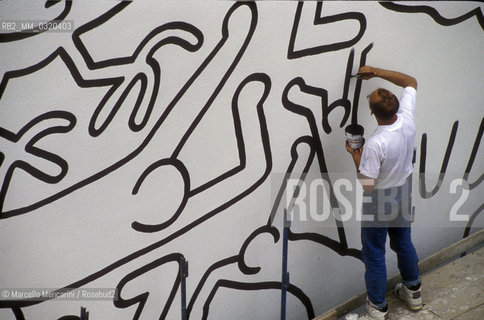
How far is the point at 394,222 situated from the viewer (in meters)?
3.75

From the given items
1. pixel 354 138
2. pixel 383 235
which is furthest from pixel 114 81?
pixel 383 235

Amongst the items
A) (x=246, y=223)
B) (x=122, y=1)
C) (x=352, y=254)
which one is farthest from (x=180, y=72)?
(x=352, y=254)

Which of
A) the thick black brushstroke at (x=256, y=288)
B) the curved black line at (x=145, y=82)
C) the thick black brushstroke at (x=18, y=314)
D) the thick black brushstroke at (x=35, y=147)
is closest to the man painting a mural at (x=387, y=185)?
the thick black brushstroke at (x=256, y=288)

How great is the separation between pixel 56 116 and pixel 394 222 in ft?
7.68

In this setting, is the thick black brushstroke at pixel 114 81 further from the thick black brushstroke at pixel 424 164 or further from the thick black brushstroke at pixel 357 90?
the thick black brushstroke at pixel 424 164

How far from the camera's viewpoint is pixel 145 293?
3.66m

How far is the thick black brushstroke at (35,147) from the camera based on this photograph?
3.00 m

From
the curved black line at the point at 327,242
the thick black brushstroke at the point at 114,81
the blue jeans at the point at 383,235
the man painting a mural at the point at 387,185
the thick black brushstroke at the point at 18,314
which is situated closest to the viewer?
A: the thick black brushstroke at the point at 114,81

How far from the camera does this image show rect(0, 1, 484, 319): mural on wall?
3.04 metres

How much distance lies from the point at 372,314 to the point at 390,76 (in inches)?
67.6

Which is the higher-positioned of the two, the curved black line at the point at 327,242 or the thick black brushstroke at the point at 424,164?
the thick black brushstroke at the point at 424,164

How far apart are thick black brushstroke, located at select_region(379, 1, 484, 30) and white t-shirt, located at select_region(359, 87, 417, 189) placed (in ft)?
2.28

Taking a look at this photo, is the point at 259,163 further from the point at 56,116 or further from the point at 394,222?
the point at 56,116

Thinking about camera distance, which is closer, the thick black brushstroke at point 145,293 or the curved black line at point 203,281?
the thick black brushstroke at point 145,293
